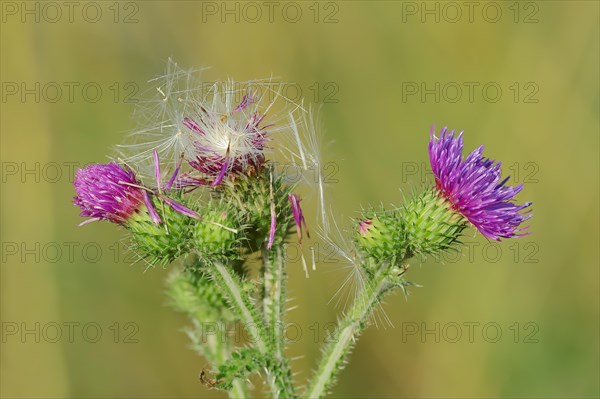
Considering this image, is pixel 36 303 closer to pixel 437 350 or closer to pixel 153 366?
pixel 153 366

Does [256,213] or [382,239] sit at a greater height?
[256,213]

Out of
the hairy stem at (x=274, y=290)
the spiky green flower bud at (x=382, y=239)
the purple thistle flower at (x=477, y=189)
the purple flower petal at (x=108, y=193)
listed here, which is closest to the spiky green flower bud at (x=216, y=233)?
the hairy stem at (x=274, y=290)

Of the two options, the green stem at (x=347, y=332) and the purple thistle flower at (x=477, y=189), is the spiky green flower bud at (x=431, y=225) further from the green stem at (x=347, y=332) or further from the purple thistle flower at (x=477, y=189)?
the green stem at (x=347, y=332)

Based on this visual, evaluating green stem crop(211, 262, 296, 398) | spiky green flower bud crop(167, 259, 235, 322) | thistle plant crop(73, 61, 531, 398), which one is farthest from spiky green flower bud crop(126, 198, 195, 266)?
spiky green flower bud crop(167, 259, 235, 322)

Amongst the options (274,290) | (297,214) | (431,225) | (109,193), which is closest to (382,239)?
(431,225)

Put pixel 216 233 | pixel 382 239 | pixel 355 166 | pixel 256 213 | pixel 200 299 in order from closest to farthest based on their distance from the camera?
pixel 216 233
pixel 382 239
pixel 256 213
pixel 200 299
pixel 355 166

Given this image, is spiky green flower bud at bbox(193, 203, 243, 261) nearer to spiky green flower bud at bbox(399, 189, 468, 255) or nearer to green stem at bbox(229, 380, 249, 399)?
green stem at bbox(229, 380, 249, 399)

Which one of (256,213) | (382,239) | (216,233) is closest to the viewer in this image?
(216,233)

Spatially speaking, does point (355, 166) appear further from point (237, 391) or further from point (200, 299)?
point (237, 391)
